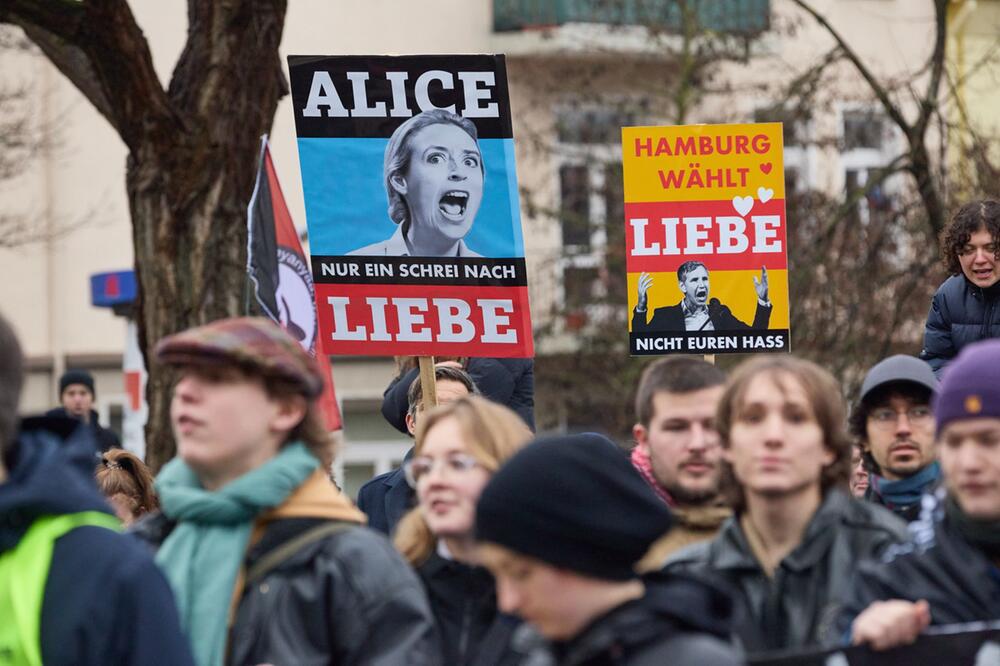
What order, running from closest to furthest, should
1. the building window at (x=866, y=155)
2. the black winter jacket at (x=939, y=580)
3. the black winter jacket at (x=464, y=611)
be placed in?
the black winter jacket at (x=939, y=580), the black winter jacket at (x=464, y=611), the building window at (x=866, y=155)

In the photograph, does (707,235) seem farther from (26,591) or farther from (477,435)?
(26,591)

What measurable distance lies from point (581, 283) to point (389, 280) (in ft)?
53.9

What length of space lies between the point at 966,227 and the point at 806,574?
163 inches

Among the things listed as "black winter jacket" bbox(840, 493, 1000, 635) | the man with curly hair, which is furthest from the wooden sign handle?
"black winter jacket" bbox(840, 493, 1000, 635)

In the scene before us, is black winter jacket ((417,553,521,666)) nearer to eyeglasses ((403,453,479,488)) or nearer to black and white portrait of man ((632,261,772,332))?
eyeglasses ((403,453,479,488))

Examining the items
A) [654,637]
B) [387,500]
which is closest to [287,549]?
[654,637]

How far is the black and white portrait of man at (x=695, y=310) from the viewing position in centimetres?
870

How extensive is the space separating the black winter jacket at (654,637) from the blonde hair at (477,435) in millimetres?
1142

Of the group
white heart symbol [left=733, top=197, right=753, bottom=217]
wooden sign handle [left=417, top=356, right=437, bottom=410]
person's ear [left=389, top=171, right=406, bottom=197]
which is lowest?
wooden sign handle [left=417, top=356, right=437, bottom=410]

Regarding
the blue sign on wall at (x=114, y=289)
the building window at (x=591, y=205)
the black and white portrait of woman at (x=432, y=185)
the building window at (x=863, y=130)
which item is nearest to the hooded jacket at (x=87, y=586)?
the black and white portrait of woman at (x=432, y=185)

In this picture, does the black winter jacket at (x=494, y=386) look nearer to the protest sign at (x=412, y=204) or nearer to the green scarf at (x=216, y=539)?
the protest sign at (x=412, y=204)

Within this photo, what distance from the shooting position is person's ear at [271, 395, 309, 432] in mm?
4602

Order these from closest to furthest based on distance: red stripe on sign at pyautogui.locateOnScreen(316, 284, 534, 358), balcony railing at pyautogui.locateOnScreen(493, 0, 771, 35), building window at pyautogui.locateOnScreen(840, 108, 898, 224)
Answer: red stripe on sign at pyautogui.locateOnScreen(316, 284, 534, 358), building window at pyautogui.locateOnScreen(840, 108, 898, 224), balcony railing at pyautogui.locateOnScreen(493, 0, 771, 35)

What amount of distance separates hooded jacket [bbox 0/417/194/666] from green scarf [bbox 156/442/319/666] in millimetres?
331
